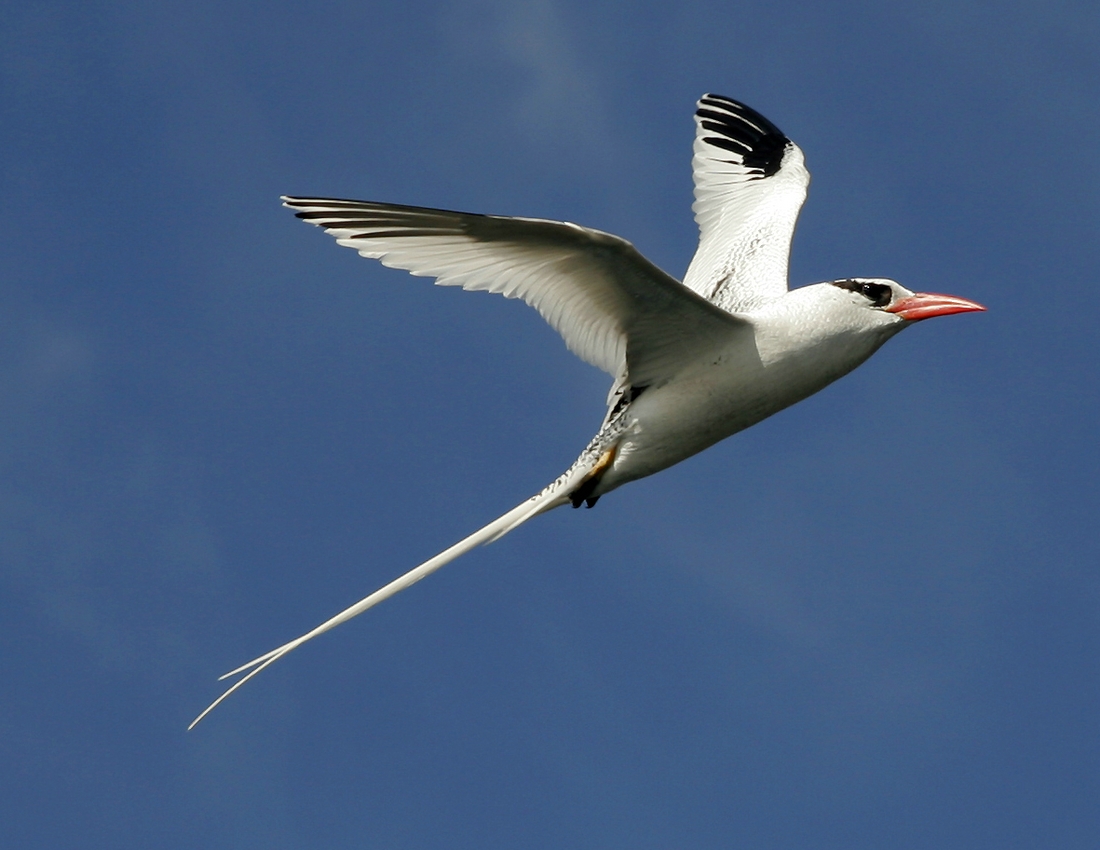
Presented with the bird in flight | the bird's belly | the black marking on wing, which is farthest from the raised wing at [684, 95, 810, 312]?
the bird's belly

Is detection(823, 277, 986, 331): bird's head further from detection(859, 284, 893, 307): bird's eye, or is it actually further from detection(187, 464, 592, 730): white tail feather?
detection(187, 464, 592, 730): white tail feather

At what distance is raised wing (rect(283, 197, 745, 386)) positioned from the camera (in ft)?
29.2

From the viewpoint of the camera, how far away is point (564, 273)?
950cm

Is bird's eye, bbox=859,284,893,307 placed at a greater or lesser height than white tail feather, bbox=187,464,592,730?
greater

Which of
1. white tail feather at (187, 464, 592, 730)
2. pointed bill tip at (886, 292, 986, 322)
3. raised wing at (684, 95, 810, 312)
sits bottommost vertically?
white tail feather at (187, 464, 592, 730)

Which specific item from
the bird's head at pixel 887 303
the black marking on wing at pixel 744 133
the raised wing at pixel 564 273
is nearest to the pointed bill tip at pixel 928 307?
the bird's head at pixel 887 303

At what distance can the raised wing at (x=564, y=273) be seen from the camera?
8.91m

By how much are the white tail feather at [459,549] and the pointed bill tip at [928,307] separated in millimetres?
2393

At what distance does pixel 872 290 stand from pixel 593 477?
7.60 ft

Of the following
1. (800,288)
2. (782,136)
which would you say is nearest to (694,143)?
(782,136)

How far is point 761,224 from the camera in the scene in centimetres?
1295

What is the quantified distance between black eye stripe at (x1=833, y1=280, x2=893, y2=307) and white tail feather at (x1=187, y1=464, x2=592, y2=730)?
7.04 ft

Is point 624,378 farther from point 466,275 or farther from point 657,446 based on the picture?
point 466,275

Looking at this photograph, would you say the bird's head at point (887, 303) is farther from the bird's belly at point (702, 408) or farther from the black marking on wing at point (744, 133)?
the black marking on wing at point (744, 133)
